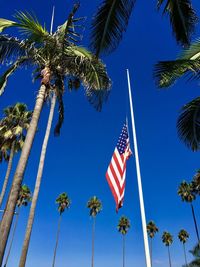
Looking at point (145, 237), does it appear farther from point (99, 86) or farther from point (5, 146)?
point (5, 146)

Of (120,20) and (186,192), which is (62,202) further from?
(120,20)

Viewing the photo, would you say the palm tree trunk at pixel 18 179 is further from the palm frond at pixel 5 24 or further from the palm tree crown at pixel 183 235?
the palm tree crown at pixel 183 235

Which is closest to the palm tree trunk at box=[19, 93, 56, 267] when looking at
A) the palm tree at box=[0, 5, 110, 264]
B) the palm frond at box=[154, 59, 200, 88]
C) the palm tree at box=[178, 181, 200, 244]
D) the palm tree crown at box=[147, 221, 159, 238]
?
the palm tree at box=[0, 5, 110, 264]

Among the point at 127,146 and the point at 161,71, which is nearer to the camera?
the point at 161,71

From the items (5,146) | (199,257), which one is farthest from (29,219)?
(199,257)

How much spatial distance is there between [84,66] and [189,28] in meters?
4.52

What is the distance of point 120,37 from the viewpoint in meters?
5.95

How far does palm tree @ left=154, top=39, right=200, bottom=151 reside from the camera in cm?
661

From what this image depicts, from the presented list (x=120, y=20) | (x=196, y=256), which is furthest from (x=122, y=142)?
(x=196, y=256)

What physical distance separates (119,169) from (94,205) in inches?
1953

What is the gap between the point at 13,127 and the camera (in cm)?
2686

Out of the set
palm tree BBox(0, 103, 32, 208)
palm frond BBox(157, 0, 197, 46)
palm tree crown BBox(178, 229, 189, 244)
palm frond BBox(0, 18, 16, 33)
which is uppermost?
palm tree crown BBox(178, 229, 189, 244)

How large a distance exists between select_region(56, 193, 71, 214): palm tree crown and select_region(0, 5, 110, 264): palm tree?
46501mm

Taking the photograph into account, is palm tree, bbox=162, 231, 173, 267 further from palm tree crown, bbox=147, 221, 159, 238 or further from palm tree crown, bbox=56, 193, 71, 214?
palm tree crown, bbox=56, 193, 71, 214
